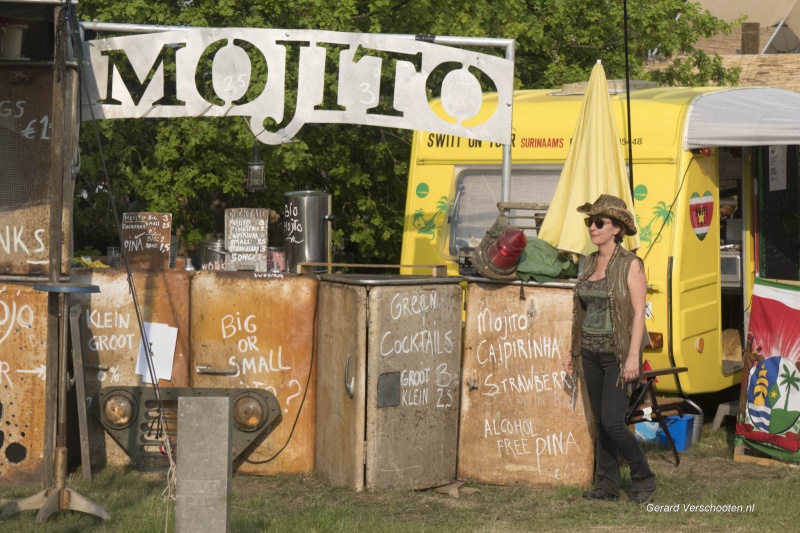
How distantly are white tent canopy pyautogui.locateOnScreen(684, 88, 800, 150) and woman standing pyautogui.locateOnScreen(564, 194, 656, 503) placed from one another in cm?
211

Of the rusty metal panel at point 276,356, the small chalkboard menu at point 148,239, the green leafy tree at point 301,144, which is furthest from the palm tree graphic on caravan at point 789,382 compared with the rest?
the green leafy tree at point 301,144

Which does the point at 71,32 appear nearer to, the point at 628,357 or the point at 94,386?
the point at 94,386

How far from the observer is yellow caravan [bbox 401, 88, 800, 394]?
8.76 meters

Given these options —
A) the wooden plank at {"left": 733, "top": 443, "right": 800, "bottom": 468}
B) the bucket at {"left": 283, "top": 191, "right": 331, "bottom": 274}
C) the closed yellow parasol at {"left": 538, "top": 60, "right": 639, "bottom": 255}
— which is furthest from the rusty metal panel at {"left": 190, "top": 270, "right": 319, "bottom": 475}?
the wooden plank at {"left": 733, "top": 443, "right": 800, "bottom": 468}

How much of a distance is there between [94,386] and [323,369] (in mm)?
1644

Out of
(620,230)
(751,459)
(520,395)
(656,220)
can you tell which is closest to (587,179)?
(620,230)

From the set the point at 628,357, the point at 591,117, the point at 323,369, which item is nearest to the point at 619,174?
the point at 591,117

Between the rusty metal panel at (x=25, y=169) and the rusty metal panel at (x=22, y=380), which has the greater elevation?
the rusty metal panel at (x=25, y=169)

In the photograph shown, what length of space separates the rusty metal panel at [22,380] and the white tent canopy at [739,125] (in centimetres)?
505

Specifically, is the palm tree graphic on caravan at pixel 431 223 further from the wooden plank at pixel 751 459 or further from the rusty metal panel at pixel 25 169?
the rusty metal panel at pixel 25 169

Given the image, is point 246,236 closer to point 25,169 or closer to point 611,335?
point 25,169

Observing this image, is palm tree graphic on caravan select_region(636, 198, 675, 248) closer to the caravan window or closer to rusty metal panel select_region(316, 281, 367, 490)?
the caravan window

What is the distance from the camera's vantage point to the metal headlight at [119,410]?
25.4ft

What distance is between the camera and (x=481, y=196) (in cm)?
958
